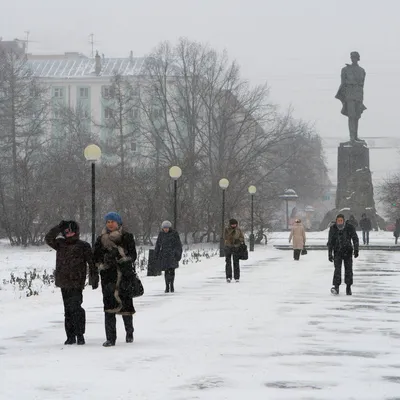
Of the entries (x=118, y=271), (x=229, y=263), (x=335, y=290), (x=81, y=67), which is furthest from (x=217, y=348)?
(x=81, y=67)

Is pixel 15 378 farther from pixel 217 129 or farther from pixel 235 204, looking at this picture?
pixel 217 129

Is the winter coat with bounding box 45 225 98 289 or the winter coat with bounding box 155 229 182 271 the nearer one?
the winter coat with bounding box 45 225 98 289

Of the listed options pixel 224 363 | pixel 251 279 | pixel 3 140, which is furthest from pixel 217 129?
pixel 224 363

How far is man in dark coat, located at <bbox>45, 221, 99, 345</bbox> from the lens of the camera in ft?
35.7

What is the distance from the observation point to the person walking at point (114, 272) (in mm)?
10672

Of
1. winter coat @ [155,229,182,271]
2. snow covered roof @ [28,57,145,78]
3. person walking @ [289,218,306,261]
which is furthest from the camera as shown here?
snow covered roof @ [28,57,145,78]

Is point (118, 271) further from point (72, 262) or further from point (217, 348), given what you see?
point (217, 348)

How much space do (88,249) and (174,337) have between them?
1.48 m

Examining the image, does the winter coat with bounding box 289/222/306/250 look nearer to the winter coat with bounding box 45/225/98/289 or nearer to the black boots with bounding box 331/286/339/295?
the black boots with bounding box 331/286/339/295

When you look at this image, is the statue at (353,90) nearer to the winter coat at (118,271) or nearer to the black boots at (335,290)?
the black boots at (335,290)

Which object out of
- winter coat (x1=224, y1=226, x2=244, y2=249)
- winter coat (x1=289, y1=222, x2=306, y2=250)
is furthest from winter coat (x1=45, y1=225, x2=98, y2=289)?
winter coat (x1=289, y1=222, x2=306, y2=250)

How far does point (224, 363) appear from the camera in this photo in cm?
939

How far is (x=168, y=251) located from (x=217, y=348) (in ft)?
27.5

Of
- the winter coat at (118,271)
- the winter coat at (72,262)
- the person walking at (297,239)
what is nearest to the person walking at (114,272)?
the winter coat at (118,271)
